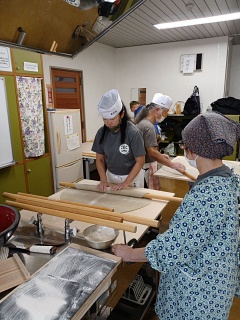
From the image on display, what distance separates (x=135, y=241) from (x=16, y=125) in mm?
2146

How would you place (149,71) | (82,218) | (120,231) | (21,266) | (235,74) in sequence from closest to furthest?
1. (21,266)
2. (82,218)
3. (120,231)
4. (149,71)
5. (235,74)

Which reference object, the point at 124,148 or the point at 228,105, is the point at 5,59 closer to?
the point at 124,148

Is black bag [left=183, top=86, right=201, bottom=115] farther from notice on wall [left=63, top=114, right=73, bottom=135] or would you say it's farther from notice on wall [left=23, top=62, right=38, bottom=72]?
notice on wall [left=23, top=62, right=38, bottom=72]

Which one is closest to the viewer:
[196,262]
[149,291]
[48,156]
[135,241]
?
[196,262]

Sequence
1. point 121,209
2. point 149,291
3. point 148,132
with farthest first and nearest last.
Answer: point 148,132 < point 149,291 < point 121,209

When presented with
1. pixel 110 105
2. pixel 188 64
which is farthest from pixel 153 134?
pixel 188 64

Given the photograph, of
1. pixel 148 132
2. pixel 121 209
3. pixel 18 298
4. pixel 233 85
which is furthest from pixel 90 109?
pixel 18 298

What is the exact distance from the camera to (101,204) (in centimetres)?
154

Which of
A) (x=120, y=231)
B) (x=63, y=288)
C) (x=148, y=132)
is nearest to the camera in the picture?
(x=63, y=288)

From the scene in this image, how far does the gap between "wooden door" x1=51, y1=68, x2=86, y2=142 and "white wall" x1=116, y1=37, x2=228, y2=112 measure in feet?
4.57

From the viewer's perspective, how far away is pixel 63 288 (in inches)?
32.1

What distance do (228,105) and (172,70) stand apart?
4.33ft

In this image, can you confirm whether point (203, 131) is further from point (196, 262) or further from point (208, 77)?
point (208, 77)

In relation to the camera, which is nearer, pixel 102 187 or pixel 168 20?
pixel 102 187
